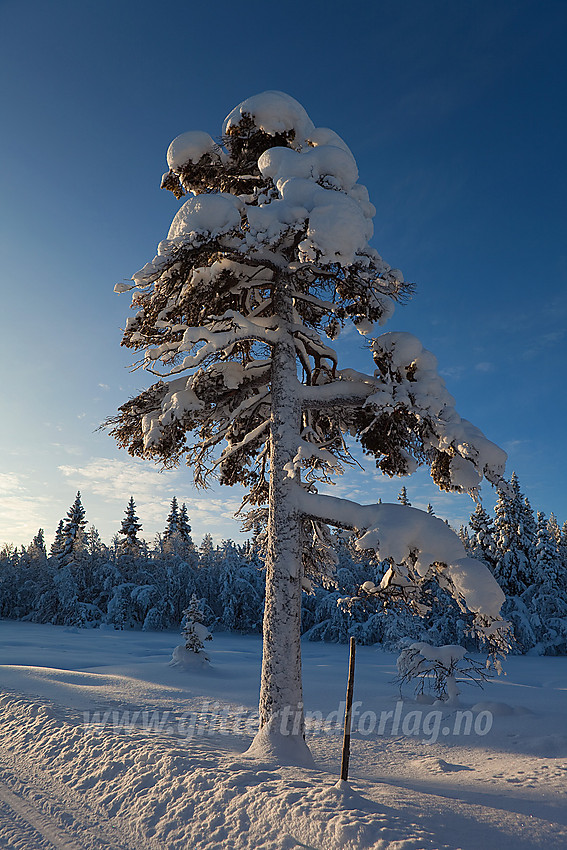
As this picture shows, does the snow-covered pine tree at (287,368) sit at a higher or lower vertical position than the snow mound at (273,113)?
lower

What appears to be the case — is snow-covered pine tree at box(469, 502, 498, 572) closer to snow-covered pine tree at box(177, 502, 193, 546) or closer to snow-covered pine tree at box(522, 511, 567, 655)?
snow-covered pine tree at box(522, 511, 567, 655)

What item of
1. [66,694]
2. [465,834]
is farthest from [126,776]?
[66,694]

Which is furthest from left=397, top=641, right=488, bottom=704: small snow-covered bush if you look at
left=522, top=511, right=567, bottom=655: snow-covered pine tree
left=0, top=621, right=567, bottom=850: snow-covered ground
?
left=522, top=511, right=567, bottom=655: snow-covered pine tree

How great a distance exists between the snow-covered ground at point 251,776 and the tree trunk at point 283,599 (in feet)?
2.59

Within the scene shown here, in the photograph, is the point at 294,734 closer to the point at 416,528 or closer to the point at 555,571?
the point at 416,528

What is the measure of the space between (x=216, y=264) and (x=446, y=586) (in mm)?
6410

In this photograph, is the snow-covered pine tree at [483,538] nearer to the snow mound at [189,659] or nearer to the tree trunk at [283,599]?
the snow mound at [189,659]

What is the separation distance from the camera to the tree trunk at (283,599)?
739 centimetres

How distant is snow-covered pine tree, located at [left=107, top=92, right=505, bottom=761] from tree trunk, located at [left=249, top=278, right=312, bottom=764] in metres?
0.02

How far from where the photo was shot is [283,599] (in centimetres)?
786

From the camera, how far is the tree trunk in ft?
24.2

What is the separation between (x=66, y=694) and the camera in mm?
12242

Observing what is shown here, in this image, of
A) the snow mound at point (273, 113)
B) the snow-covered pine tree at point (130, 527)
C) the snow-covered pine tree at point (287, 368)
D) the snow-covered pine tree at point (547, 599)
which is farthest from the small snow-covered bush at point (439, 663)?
the snow-covered pine tree at point (130, 527)

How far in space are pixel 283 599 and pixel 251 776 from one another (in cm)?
243
